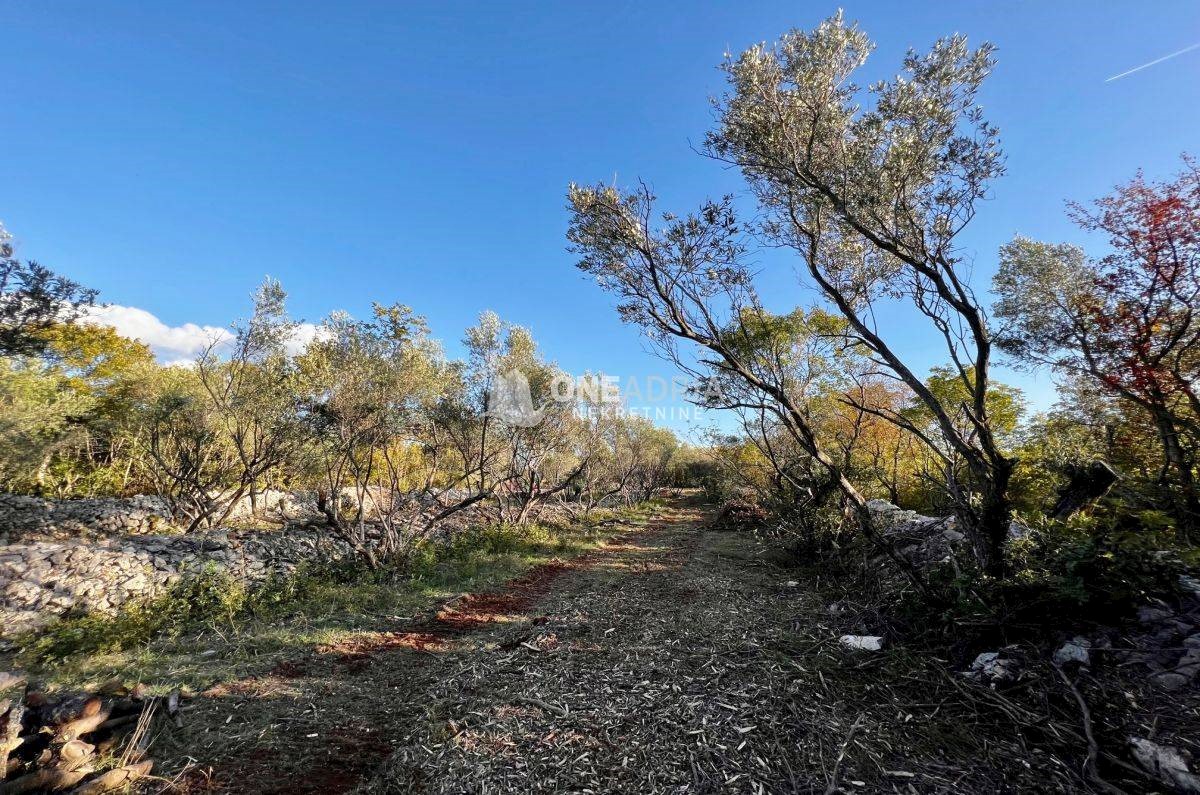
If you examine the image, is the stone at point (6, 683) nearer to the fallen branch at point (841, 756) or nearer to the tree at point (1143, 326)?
the fallen branch at point (841, 756)

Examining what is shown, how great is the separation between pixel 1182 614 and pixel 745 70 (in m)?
7.50

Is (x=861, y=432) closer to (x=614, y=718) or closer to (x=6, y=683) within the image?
(x=614, y=718)

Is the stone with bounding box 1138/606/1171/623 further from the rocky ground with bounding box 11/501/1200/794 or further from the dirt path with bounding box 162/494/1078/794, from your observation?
the dirt path with bounding box 162/494/1078/794

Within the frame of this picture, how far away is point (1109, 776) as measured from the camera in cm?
260

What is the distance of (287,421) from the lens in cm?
1180

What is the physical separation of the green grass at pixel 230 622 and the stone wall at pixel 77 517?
32.7 feet

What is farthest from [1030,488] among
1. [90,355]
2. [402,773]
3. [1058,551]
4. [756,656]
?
[90,355]

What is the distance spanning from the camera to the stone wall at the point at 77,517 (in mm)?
13023

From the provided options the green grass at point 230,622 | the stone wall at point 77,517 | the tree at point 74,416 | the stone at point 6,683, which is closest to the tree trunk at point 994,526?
the green grass at point 230,622

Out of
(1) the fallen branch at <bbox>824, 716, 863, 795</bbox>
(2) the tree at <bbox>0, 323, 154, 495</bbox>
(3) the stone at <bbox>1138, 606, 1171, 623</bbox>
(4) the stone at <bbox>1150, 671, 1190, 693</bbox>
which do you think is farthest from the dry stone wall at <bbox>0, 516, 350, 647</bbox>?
(3) the stone at <bbox>1138, 606, 1171, 623</bbox>

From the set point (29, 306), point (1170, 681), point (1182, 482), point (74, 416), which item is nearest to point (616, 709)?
point (1170, 681)

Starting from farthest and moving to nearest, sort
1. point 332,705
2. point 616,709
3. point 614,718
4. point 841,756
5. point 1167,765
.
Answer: point 332,705 < point 616,709 < point 614,718 < point 841,756 < point 1167,765

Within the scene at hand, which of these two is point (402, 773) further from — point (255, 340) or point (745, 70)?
point (255, 340)

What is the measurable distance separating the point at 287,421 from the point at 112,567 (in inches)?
173
